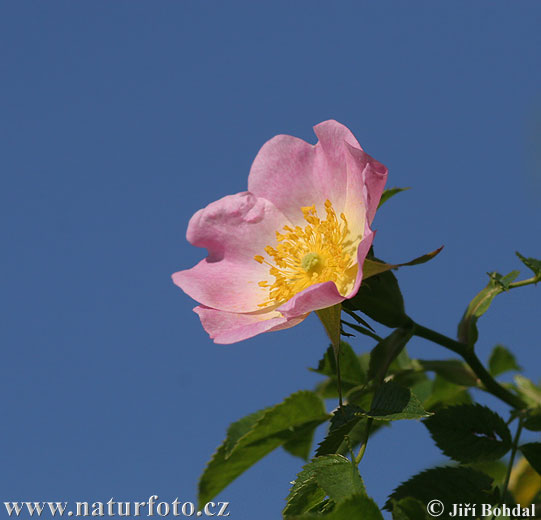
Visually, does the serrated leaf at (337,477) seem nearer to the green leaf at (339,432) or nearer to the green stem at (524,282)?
the green leaf at (339,432)

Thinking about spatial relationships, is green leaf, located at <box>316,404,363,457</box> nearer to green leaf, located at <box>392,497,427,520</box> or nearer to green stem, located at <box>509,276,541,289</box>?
green leaf, located at <box>392,497,427,520</box>

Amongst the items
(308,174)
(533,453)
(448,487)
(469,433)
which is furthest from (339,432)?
(308,174)

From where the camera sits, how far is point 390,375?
1990 mm

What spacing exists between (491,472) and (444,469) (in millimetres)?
750

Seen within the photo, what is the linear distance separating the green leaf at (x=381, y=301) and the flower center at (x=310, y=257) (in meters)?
0.15

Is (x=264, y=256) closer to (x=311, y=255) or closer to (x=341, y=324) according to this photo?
(x=311, y=255)

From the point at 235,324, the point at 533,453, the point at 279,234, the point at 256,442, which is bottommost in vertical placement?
the point at 533,453

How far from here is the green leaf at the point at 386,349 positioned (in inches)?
64.5

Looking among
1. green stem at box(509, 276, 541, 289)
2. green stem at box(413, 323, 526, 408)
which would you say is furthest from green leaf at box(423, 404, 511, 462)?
green stem at box(509, 276, 541, 289)

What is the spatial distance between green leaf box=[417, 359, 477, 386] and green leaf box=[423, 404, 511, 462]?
0.26 metres

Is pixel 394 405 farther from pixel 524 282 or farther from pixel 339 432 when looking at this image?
pixel 524 282

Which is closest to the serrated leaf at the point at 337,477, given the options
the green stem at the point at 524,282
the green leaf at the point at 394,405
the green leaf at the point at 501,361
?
the green leaf at the point at 394,405

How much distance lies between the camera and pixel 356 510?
1149mm

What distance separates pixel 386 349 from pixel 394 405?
0.24 metres
